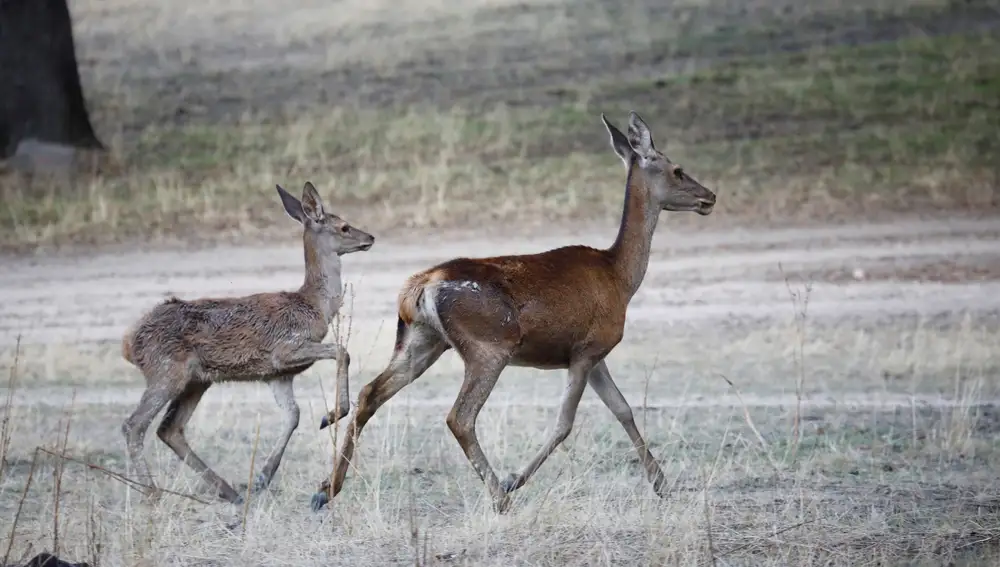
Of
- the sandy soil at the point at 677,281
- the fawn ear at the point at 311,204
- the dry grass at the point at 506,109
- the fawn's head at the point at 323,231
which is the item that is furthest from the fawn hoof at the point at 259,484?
the dry grass at the point at 506,109

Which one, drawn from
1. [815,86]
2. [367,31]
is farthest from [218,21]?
[815,86]

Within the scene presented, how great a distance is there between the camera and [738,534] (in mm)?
8477

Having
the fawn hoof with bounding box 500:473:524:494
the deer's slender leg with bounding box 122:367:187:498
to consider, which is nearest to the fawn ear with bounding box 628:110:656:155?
the fawn hoof with bounding box 500:473:524:494

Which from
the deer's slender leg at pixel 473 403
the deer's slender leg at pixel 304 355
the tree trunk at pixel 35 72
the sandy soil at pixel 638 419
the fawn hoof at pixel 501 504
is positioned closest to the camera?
the sandy soil at pixel 638 419

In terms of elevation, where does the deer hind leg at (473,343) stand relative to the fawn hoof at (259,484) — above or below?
above

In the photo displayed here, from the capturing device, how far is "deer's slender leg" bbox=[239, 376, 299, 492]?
10.1 meters

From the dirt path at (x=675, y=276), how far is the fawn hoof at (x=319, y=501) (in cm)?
751

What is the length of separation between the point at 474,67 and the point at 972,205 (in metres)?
9.65

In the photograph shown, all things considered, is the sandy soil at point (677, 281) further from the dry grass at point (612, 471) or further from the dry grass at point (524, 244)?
the dry grass at point (612, 471)

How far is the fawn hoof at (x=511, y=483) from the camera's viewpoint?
947cm

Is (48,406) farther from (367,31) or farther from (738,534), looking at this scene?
(367,31)

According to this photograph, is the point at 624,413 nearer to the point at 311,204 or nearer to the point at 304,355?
the point at 304,355

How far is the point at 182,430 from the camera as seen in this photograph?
10.4m

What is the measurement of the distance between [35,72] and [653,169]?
15.9 metres
